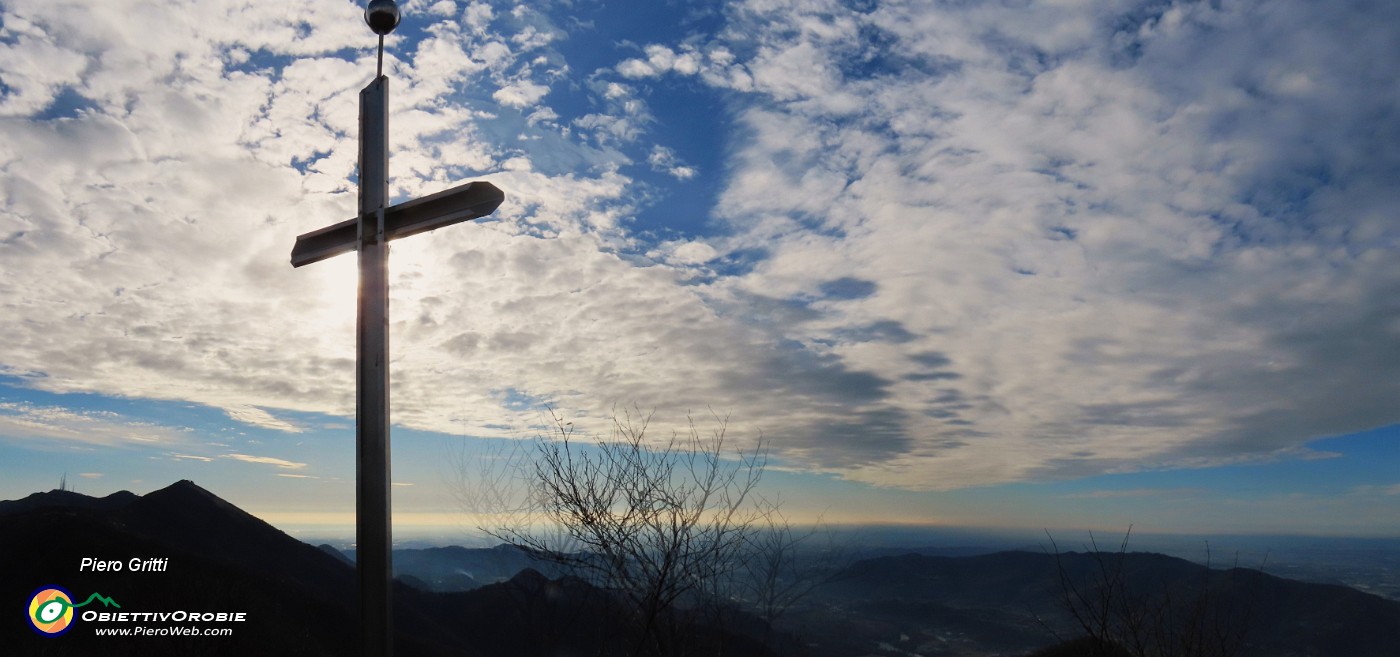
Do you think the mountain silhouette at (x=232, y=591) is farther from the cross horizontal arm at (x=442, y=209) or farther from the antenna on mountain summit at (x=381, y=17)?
the antenna on mountain summit at (x=381, y=17)

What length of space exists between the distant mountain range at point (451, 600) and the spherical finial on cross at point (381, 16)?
635cm

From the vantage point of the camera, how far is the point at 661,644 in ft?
28.8

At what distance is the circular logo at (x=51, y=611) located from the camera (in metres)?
17.8

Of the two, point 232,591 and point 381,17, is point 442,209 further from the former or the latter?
point 232,591

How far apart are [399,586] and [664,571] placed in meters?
69.4

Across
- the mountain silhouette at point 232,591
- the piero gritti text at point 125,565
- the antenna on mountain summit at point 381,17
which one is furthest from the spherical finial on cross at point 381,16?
the piero gritti text at point 125,565

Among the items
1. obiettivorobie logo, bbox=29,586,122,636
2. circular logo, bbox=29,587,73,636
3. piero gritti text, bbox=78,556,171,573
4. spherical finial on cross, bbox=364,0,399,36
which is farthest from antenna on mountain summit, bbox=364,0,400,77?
piero gritti text, bbox=78,556,171,573

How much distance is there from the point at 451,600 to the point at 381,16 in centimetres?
7943

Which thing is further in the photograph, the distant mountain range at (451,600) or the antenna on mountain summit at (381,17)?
the distant mountain range at (451,600)

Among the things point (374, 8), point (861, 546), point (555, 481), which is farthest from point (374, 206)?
point (861, 546)

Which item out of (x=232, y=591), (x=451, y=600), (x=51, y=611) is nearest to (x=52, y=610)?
(x=51, y=611)

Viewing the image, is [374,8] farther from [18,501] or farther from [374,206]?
[18,501]

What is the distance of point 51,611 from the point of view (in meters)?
19.3

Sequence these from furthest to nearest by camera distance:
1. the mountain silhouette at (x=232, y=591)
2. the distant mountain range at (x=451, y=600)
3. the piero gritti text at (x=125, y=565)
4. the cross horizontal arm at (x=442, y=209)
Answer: the piero gritti text at (x=125, y=565)
the mountain silhouette at (x=232, y=591)
the distant mountain range at (x=451, y=600)
the cross horizontal arm at (x=442, y=209)
